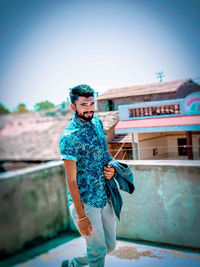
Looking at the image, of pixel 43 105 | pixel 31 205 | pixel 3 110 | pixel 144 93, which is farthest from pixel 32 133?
pixel 144 93

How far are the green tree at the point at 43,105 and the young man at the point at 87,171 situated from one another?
43.5 inches

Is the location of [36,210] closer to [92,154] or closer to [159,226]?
[92,154]

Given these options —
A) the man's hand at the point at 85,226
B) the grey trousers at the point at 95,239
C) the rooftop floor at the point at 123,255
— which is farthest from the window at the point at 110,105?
the rooftop floor at the point at 123,255

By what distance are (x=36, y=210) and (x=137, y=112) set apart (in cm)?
161

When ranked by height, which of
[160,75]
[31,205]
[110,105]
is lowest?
[31,205]

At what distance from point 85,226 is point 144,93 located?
68.2 inches

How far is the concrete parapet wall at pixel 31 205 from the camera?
85.9 inches

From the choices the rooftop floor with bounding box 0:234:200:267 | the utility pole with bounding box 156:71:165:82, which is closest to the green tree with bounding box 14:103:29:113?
the rooftop floor with bounding box 0:234:200:267

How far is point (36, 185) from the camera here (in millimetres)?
2523

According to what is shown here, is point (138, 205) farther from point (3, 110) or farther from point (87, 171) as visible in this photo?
point (3, 110)

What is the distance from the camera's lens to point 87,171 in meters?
1.79

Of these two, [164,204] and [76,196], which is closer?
[76,196]

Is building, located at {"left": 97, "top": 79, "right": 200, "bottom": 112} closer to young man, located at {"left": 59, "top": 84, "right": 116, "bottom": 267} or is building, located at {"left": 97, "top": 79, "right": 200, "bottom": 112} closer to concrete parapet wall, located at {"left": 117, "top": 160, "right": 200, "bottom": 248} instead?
concrete parapet wall, located at {"left": 117, "top": 160, "right": 200, "bottom": 248}

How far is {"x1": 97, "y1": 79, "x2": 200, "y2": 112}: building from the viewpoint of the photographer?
2.67 meters
